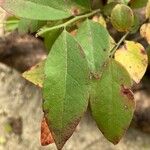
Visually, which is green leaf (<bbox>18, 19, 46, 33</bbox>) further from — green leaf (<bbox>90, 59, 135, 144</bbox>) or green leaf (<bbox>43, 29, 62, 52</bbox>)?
green leaf (<bbox>90, 59, 135, 144</bbox>)

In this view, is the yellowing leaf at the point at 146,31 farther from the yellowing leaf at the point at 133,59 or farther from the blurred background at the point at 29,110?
the blurred background at the point at 29,110

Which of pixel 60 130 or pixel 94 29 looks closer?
pixel 60 130

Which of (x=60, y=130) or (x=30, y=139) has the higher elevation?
(x=60, y=130)

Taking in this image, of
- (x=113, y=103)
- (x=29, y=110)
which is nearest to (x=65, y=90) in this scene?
(x=113, y=103)

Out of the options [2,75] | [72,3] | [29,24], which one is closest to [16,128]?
[2,75]

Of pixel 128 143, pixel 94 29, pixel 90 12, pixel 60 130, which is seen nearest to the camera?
pixel 60 130

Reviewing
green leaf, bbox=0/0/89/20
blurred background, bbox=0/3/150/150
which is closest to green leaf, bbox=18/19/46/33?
green leaf, bbox=0/0/89/20

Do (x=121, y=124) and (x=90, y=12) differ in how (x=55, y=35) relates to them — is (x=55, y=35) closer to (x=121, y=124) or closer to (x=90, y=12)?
(x=90, y=12)
